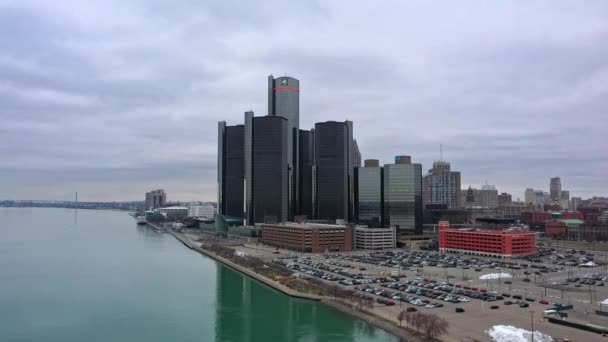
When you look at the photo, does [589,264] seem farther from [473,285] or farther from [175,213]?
[175,213]

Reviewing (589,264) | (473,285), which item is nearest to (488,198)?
(589,264)

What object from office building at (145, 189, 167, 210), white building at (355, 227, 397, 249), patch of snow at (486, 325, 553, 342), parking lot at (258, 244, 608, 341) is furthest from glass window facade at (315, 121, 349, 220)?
office building at (145, 189, 167, 210)

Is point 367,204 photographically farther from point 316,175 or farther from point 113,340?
point 113,340

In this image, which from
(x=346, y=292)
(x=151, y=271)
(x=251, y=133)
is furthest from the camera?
(x=251, y=133)

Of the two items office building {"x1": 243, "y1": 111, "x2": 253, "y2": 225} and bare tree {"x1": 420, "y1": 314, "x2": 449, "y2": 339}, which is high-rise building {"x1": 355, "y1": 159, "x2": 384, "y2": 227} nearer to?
office building {"x1": 243, "y1": 111, "x2": 253, "y2": 225}

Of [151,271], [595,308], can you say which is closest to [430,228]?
[151,271]

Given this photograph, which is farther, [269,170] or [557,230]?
[269,170]
